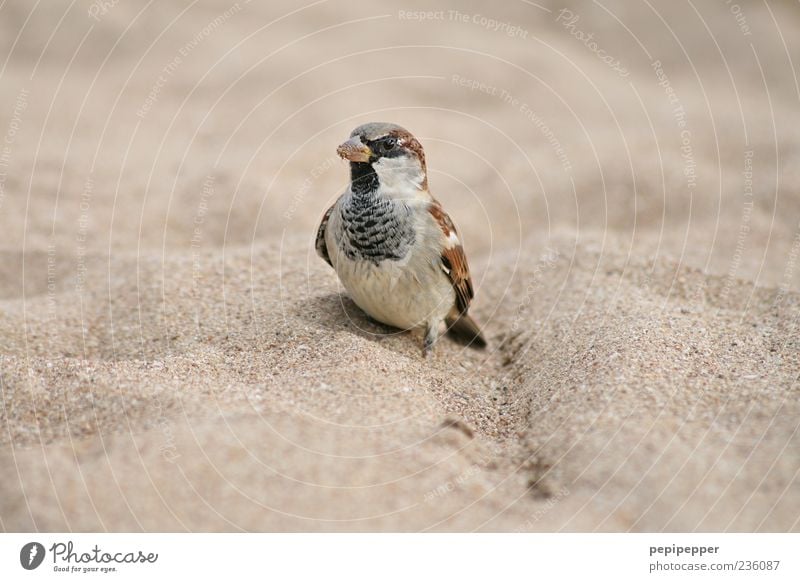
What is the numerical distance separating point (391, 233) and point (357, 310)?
0.85 m

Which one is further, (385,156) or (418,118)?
(418,118)

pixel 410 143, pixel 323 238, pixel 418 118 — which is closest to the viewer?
pixel 410 143

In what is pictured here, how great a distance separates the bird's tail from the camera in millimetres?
4750

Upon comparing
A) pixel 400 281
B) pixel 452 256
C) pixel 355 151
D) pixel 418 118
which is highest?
pixel 418 118

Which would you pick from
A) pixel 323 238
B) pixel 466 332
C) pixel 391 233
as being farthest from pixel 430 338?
pixel 323 238

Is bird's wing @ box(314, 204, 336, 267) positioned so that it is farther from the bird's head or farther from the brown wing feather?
the bird's head

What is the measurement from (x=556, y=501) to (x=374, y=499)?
81 centimetres

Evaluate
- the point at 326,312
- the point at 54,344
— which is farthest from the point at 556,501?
the point at 54,344

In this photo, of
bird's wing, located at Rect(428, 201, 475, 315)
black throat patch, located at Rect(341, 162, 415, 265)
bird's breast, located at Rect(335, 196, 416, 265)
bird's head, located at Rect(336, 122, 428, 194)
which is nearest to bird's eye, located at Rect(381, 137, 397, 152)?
bird's head, located at Rect(336, 122, 428, 194)

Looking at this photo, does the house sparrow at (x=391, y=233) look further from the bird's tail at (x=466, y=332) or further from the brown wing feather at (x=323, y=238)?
the bird's tail at (x=466, y=332)

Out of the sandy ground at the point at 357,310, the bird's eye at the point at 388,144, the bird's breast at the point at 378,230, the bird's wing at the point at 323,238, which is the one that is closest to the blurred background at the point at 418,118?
the sandy ground at the point at 357,310

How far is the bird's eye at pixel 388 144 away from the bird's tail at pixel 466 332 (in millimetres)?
1326

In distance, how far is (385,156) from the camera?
3.97 meters

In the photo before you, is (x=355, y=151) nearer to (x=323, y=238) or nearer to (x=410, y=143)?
(x=410, y=143)
